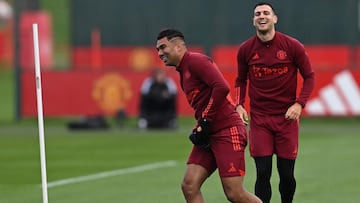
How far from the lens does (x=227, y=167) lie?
10852mm

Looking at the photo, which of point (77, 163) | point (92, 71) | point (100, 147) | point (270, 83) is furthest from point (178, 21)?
point (270, 83)

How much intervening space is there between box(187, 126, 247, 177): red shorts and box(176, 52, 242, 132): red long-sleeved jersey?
9cm

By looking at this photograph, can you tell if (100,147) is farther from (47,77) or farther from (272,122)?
(272,122)

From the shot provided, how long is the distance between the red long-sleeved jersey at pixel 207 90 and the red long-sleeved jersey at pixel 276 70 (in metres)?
1.31

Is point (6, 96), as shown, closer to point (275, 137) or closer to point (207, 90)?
point (275, 137)

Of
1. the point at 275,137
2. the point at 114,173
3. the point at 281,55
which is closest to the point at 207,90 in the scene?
the point at 281,55

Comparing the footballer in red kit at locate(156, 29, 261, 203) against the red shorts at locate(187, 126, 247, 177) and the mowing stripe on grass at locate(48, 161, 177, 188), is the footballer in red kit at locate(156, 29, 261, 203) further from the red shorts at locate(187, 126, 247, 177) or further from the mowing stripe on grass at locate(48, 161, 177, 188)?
the mowing stripe on grass at locate(48, 161, 177, 188)

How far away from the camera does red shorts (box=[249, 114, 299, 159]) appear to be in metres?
12.4

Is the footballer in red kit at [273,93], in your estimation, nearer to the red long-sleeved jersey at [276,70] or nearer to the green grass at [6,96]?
the red long-sleeved jersey at [276,70]

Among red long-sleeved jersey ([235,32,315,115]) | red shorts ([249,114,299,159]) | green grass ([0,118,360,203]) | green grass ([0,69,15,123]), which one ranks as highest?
red long-sleeved jersey ([235,32,315,115])

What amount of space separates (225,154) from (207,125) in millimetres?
329

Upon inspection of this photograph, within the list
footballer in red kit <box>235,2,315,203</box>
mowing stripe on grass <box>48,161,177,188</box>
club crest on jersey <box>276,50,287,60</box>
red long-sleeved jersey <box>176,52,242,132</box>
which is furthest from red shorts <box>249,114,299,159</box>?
mowing stripe on grass <box>48,161,177,188</box>

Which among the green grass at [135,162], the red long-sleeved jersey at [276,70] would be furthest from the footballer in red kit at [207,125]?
the green grass at [135,162]

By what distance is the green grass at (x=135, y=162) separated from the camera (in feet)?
50.1
